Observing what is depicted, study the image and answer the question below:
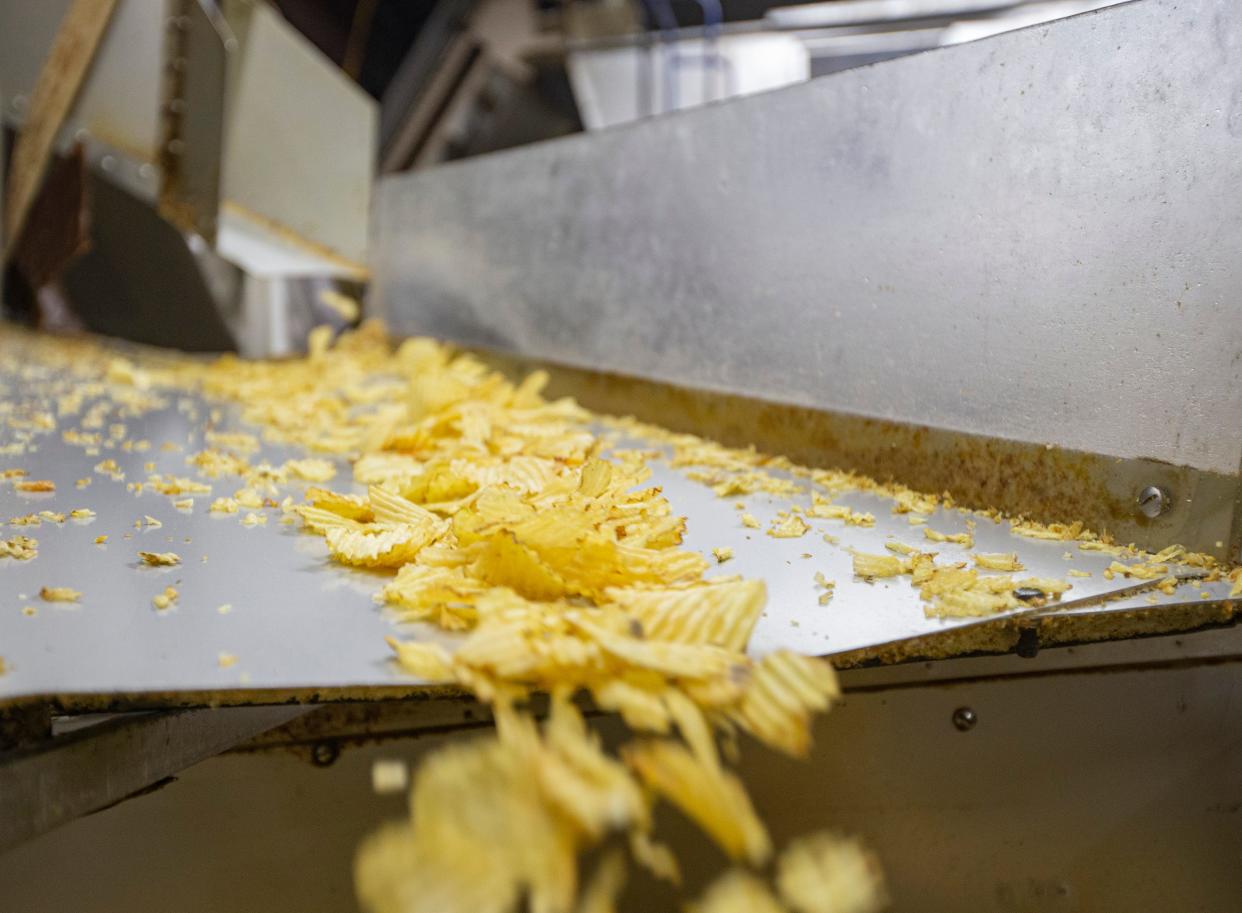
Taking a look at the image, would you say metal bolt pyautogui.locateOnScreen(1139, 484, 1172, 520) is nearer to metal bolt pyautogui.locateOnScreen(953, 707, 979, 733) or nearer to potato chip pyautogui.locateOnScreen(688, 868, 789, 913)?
metal bolt pyautogui.locateOnScreen(953, 707, 979, 733)

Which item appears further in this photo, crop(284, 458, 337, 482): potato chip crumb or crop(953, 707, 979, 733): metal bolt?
crop(284, 458, 337, 482): potato chip crumb

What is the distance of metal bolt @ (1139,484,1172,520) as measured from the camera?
1.05 metres

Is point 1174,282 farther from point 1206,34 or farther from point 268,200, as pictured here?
point 268,200

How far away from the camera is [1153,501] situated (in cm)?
106

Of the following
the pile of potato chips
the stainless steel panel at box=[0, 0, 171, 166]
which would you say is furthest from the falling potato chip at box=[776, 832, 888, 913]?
the stainless steel panel at box=[0, 0, 171, 166]

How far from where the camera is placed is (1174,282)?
1032 millimetres

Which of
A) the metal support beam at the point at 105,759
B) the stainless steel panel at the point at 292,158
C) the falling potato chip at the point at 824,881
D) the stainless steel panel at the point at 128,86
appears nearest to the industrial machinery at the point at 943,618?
the metal support beam at the point at 105,759

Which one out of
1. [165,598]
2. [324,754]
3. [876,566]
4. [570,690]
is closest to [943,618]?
[876,566]

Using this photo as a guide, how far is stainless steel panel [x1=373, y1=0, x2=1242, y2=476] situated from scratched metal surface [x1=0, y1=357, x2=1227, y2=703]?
0.21m

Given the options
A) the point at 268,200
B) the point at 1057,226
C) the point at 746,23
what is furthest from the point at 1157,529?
the point at 746,23

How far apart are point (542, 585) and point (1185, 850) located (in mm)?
Result: 738

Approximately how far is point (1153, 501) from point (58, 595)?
1.16 metres

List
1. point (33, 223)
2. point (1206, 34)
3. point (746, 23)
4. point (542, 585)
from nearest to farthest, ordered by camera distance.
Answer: point (542, 585)
point (1206, 34)
point (33, 223)
point (746, 23)

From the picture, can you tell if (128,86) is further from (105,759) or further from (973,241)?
(105,759)
